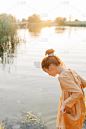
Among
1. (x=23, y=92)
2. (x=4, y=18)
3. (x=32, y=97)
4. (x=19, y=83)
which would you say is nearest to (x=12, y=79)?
(x=19, y=83)

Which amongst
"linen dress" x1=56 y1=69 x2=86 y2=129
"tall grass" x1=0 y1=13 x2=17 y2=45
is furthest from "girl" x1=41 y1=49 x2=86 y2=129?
"tall grass" x1=0 y1=13 x2=17 y2=45

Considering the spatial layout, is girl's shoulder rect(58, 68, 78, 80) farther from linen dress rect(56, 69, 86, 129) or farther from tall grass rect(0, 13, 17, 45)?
tall grass rect(0, 13, 17, 45)

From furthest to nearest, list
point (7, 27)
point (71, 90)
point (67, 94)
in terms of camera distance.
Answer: point (7, 27), point (67, 94), point (71, 90)

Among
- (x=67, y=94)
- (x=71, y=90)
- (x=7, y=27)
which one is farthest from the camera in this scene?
(x=7, y=27)

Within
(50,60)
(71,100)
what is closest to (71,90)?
(71,100)

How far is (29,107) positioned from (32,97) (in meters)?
0.57

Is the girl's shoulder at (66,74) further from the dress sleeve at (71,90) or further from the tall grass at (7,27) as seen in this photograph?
the tall grass at (7,27)

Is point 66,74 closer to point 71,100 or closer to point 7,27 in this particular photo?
point 71,100

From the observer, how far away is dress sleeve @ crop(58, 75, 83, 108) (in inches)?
78.2

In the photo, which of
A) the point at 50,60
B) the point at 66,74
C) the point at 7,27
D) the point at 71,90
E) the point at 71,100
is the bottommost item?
the point at 71,100

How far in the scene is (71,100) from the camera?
2.00 m

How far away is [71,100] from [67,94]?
0.12m

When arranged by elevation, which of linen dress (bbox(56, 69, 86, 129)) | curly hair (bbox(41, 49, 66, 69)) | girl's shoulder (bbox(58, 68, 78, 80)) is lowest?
linen dress (bbox(56, 69, 86, 129))

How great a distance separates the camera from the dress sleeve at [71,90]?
1.99 meters
